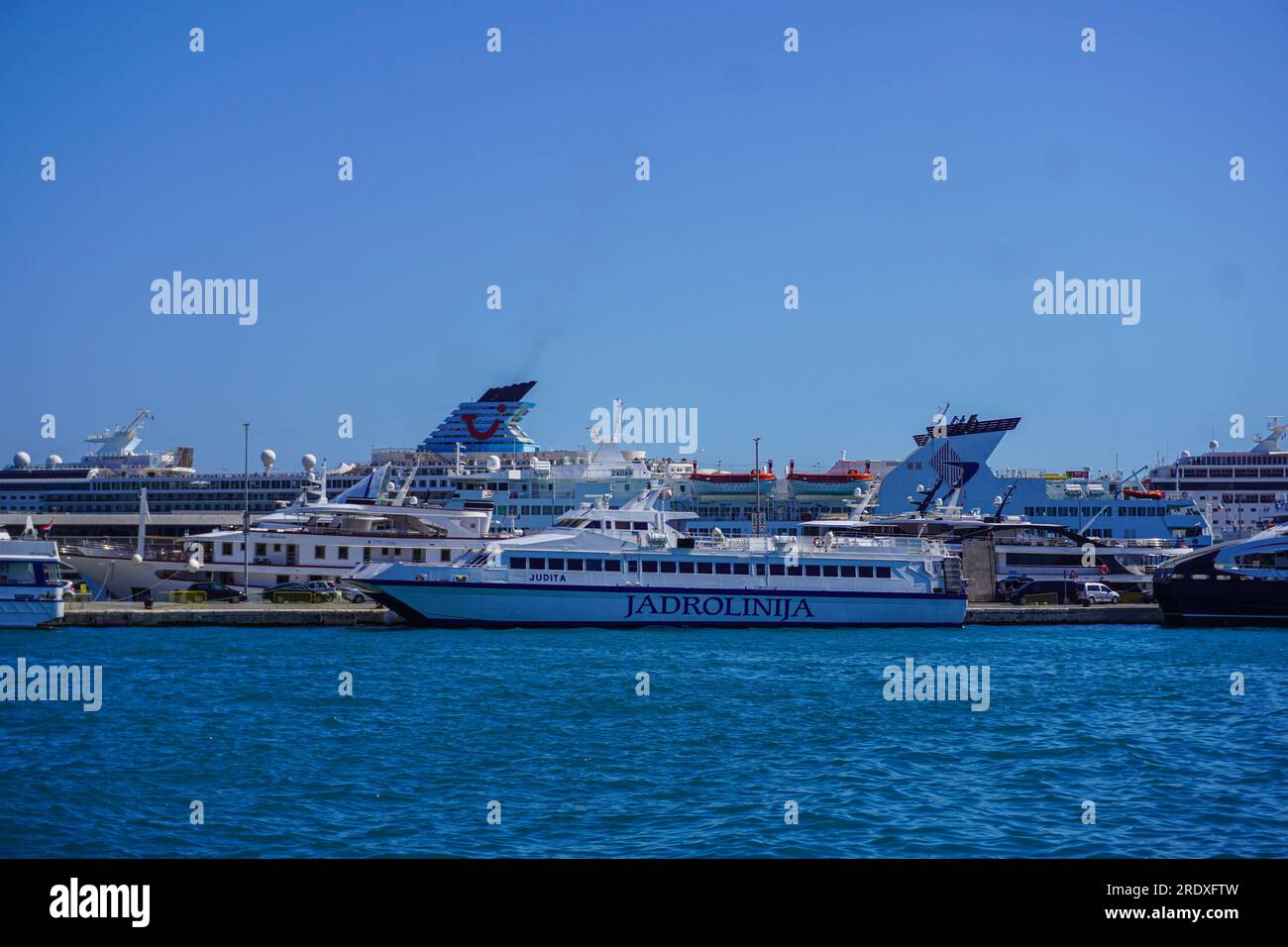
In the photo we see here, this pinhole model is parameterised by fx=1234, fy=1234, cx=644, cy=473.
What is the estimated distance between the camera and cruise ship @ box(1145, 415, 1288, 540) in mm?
92438

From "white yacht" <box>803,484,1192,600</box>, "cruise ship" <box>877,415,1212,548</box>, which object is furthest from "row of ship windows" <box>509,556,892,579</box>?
"cruise ship" <box>877,415,1212,548</box>

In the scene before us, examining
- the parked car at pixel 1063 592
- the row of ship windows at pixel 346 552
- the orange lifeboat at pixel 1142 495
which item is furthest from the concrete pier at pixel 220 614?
the orange lifeboat at pixel 1142 495

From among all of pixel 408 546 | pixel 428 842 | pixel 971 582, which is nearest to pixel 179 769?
pixel 428 842

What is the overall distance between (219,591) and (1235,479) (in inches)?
3018

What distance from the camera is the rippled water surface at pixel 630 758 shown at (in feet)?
47.9

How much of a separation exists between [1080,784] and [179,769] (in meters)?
13.1

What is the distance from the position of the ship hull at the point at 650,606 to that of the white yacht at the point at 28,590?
923cm

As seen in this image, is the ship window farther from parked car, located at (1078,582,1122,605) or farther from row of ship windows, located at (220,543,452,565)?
parked car, located at (1078,582,1122,605)

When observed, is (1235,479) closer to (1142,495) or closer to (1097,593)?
(1142,495)

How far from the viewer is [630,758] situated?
757 inches

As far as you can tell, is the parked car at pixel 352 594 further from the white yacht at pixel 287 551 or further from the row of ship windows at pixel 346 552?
the row of ship windows at pixel 346 552

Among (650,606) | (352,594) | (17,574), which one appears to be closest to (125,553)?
(352,594)

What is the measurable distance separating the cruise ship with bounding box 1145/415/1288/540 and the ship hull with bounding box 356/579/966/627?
180 ft
